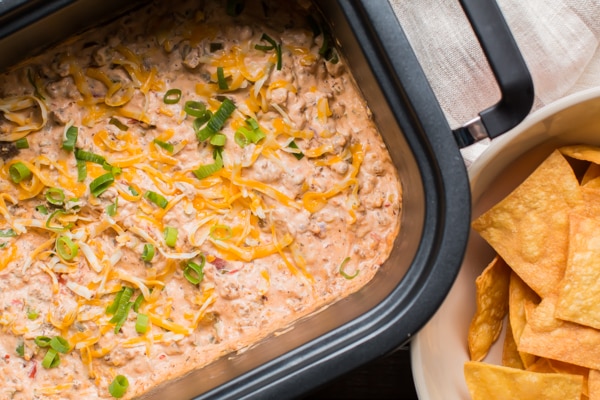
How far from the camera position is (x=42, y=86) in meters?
1.43

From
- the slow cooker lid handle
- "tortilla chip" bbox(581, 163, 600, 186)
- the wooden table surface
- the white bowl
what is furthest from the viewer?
the wooden table surface

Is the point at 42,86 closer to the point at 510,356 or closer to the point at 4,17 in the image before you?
the point at 4,17

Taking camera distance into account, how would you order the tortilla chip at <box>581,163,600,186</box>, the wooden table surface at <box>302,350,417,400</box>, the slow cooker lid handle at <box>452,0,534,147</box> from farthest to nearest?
the wooden table surface at <box>302,350,417,400</box>, the tortilla chip at <box>581,163,600,186</box>, the slow cooker lid handle at <box>452,0,534,147</box>

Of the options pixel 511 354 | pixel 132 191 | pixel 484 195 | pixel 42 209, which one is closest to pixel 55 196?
pixel 42 209

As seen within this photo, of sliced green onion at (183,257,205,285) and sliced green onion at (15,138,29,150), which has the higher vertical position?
sliced green onion at (15,138,29,150)

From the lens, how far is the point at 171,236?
1413mm

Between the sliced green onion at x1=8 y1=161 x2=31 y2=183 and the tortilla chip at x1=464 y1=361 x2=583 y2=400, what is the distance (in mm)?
895

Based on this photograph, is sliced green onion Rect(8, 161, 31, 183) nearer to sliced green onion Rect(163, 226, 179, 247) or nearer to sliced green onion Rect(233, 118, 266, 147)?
sliced green onion Rect(163, 226, 179, 247)

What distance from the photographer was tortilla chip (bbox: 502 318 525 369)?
4.91ft

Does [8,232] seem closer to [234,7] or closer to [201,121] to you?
[201,121]

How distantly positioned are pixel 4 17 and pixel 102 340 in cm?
60

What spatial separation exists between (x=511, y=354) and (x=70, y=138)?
0.94 metres

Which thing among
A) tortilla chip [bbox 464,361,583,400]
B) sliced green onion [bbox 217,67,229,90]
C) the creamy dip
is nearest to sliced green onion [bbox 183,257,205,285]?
the creamy dip

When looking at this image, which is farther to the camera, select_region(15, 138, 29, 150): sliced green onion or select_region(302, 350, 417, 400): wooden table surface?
select_region(302, 350, 417, 400): wooden table surface
